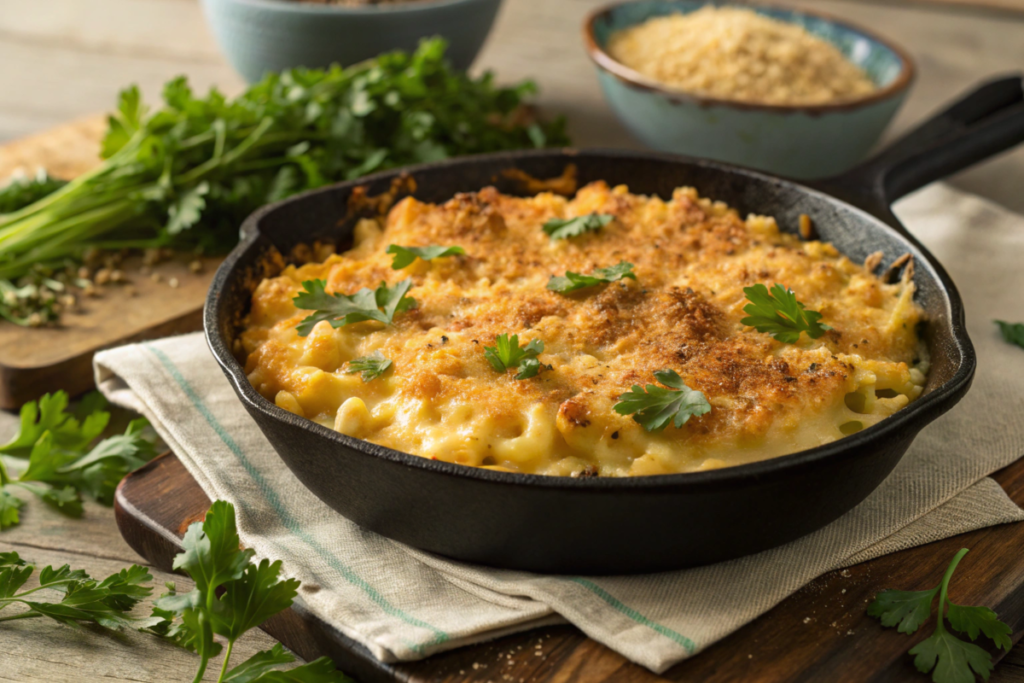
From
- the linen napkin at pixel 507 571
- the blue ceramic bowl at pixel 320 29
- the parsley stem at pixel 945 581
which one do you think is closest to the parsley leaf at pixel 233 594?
the linen napkin at pixel 507 571

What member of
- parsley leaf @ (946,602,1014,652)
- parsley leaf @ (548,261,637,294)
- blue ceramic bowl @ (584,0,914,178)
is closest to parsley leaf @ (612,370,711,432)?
parsley leaf @ (548,261,637,294)

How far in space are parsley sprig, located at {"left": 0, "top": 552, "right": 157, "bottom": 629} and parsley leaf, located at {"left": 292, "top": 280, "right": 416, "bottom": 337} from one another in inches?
23.8

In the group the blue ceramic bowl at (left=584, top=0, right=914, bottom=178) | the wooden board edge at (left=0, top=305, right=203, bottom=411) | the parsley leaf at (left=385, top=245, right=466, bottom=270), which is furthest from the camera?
the blue ceramic bowl at (left=584, top=0, right=914, bottom=178)

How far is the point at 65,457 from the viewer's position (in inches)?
89.2

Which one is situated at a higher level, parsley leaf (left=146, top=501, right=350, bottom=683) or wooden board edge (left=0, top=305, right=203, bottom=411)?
parsley leaf (left=146, top=501, right=350, bottom=683)

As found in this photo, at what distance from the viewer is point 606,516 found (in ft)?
5.41

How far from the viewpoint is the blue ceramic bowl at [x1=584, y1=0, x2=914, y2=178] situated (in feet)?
11.0

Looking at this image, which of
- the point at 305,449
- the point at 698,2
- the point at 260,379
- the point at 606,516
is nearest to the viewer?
the point at 606,516

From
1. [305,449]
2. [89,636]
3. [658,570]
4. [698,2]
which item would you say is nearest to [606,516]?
[658,570]

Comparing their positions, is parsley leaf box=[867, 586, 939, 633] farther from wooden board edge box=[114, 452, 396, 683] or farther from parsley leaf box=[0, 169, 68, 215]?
parsley leaf box=[0, 169, 68, 215]

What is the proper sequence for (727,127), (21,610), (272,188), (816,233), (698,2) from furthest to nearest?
(698,2), (727,127), (272,188), (816,233), (21,610)

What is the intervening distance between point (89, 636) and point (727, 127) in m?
2.51

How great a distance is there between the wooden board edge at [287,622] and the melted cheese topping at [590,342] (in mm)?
343

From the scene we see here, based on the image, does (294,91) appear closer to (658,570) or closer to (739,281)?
(739,281)
